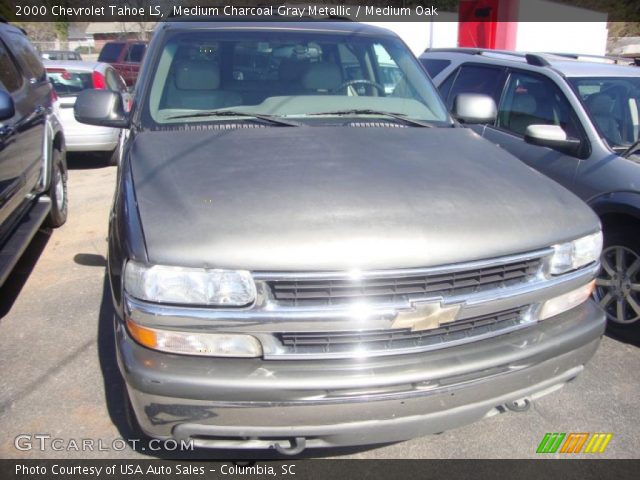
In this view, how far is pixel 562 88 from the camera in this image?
14.1 ft

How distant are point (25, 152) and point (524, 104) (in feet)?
13.8

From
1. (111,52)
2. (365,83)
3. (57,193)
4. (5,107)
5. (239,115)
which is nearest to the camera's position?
(239,115)

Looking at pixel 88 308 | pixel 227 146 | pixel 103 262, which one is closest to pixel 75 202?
pixel 103 262

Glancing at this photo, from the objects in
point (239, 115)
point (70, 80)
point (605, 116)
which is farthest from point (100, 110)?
point (70, 80)

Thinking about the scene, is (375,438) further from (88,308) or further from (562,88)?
(562,88)

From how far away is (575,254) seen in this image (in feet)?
7.82

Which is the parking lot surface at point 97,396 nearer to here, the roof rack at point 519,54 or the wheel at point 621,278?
the wheel at point 621,278

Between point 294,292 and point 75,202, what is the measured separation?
5626mm

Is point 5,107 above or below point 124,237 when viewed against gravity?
above

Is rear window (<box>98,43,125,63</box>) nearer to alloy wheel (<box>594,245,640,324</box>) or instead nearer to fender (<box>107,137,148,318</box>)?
fender (<box>107,137,148,318</box>)

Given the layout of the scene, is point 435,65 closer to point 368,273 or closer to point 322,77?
point 322,77

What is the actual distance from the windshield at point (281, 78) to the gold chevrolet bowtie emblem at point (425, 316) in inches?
61.9

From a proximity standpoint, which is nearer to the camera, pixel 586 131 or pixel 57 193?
pixel 586 131

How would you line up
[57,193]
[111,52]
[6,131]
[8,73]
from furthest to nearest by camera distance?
1. [111,52]
2. [57,193]
3. [8,73]
4. [6,131]
